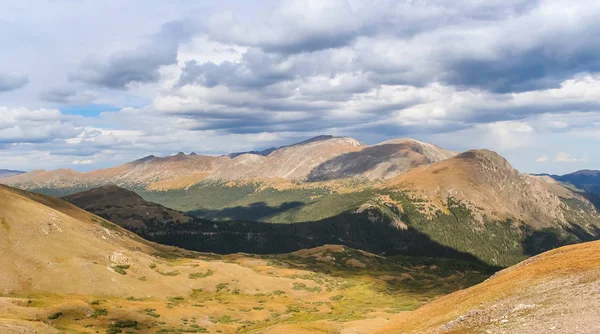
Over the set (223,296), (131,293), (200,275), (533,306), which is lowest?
(223,296)

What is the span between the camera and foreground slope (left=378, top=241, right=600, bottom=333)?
101 feet

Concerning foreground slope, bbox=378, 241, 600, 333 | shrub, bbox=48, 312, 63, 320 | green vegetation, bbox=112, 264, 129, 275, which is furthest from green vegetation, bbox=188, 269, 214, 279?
foreground slope, bbox=378, 241, 600, 333

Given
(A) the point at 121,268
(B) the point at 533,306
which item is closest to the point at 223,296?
(A) the point at 121,268

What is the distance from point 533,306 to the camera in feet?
116

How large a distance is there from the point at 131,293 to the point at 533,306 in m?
76.2

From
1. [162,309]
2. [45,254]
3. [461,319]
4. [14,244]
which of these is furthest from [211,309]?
[461,319]

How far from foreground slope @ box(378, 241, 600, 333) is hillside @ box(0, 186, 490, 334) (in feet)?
67.7

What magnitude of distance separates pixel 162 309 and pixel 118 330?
53.8 ft

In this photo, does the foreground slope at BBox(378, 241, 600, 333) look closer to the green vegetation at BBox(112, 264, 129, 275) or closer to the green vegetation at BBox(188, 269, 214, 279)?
the green vegetation at BBox(112, 264, 129, 275)

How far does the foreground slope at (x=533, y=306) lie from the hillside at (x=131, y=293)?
67.7 feet

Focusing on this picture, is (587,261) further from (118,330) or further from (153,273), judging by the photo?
(153,273)

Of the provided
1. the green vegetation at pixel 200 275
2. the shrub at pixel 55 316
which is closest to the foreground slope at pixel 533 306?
the shrub at pixel 55 316

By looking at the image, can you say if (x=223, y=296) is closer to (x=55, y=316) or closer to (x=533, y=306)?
(x=55, y=316)

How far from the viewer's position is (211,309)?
80.2m
